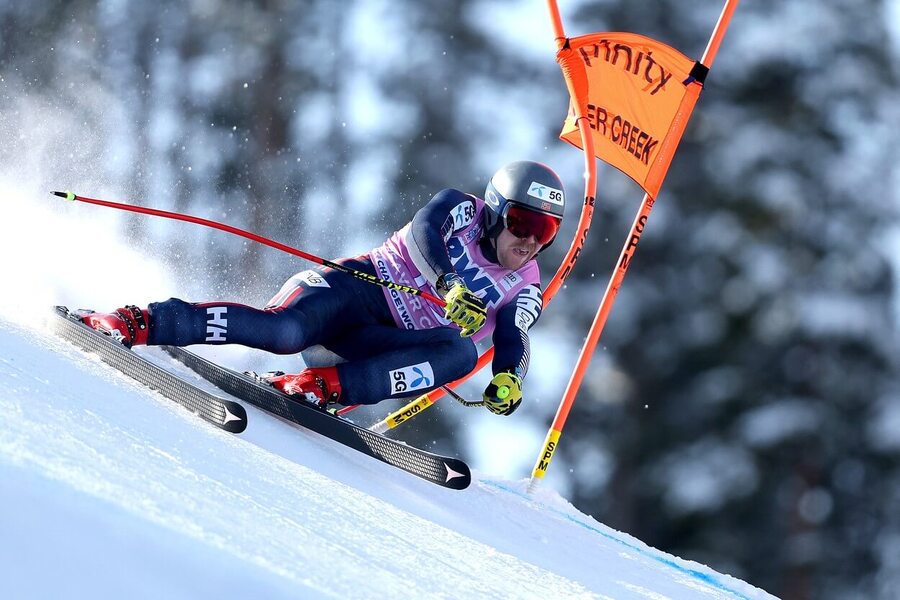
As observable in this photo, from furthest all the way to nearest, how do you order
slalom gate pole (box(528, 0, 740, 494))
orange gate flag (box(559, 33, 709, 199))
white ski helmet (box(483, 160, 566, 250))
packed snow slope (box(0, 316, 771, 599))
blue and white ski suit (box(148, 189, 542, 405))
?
orange gate flag (box(559, 33, 709, 199)) → slalom gate pole (box(528, 0, 740, 494)) → white ski helmet (box(483, 160, 566, 250)) → blue and white ski suit (box(148, 189, 542, 405)) → packed snow slope (box(0, 316, 771, 599))

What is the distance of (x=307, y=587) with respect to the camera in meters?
2.08

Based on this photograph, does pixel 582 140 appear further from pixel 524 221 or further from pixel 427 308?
pixel 427 308

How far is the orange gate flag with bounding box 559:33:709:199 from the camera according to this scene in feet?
18.0

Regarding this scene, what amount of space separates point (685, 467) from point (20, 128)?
343 inches

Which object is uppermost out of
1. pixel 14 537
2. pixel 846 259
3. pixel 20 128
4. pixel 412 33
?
pixel 412 33

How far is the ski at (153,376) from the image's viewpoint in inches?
133

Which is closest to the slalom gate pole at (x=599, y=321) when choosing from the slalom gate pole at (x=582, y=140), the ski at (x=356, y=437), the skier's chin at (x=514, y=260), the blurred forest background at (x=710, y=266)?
the slalom gate pole at (x=582, y=140)

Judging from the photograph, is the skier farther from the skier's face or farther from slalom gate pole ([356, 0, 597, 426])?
slalom gate pole ([356, 0, 597, 426])

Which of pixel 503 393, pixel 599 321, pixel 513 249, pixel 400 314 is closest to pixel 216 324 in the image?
pixel 400 314

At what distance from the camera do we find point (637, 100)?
18.2 feet

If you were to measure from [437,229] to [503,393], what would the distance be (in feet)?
1.98

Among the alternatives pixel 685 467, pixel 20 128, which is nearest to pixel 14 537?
pixel 20 128

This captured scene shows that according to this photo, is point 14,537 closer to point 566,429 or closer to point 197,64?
point 566,429

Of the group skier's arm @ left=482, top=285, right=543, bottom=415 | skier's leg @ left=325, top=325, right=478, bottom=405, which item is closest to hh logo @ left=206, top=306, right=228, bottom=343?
skier's leg @ left=325, top=325, right=478, bottom=405
